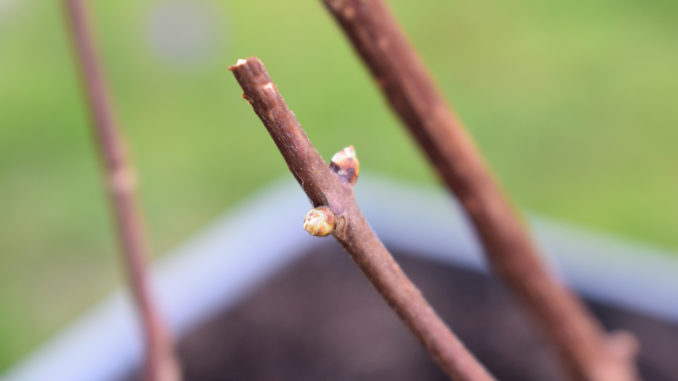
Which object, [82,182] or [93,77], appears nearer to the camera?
[93,77]

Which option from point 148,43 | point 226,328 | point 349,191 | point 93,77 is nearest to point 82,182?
point 148,43

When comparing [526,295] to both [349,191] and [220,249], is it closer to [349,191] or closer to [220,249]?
[349,191]

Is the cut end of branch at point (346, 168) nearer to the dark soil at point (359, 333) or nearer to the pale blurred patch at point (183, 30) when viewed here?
the dark soil at point (359, 333)

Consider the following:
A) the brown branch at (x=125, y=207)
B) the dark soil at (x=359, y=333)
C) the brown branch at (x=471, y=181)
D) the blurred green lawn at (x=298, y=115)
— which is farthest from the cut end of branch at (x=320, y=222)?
the blurred green lawn at (x=298, y=115)

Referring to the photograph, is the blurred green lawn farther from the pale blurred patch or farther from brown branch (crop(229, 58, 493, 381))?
brown branch (crop(229, 58, 493, 381))

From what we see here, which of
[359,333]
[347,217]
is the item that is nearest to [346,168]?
[347,217]

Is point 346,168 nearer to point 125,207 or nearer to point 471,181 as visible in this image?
point 471,181
